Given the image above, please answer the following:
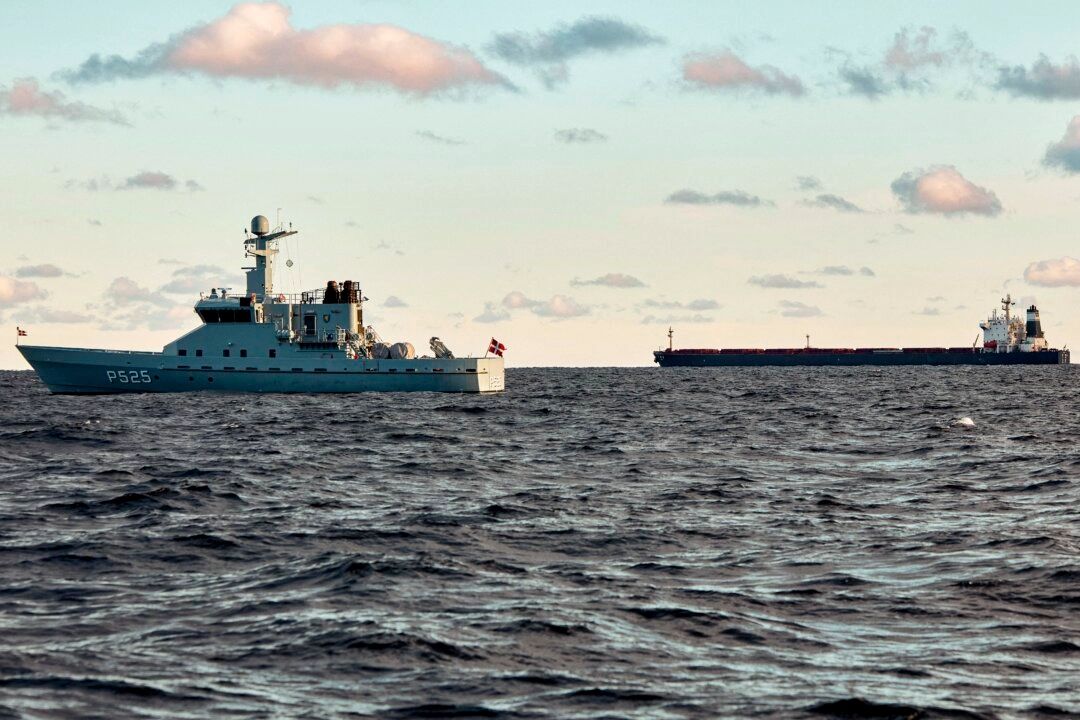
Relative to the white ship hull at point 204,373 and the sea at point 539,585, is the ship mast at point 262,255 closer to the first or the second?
the white ship hull at point 204,373

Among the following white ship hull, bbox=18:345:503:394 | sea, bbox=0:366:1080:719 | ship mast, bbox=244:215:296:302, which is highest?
ship mast, bbox=244:215:296:302

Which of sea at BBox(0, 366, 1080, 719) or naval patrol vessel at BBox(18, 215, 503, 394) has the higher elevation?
naval patrol vessel at BBox(18, 215, 503, 394)

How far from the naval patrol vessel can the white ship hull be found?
0.07 meters

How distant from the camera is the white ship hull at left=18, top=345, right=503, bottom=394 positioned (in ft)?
286

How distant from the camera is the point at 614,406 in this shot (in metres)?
76.4

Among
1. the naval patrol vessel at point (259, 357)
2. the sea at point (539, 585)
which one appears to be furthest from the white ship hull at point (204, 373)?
the sea at point (539, 585)

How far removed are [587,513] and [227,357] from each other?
66.3 m

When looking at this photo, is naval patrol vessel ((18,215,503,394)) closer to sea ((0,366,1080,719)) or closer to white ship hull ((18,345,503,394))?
white ship hull ((18,345,503,394))

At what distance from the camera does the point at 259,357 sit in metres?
87.1

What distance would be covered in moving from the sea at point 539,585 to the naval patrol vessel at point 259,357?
48898 millimetres

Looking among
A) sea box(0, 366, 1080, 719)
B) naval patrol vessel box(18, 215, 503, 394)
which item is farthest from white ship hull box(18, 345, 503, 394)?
sea box(0, 366, 1080, 719)

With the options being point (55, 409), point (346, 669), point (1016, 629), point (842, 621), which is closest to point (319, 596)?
point (346, 669)

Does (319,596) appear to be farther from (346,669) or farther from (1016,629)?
(1016,629)

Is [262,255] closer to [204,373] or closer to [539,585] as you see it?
[204,373]
